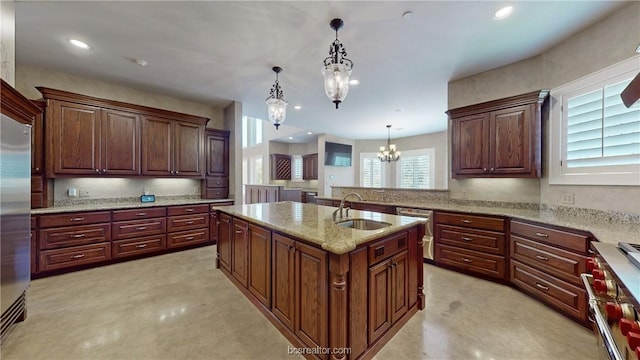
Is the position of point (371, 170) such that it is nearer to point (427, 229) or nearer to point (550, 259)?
point (427, 229)

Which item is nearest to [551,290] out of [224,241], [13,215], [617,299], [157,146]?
[617,299]

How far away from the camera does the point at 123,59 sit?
301 cm

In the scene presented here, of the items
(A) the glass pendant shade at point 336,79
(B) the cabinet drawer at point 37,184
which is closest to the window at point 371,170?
(A) the glass pendant shade at point 336,79

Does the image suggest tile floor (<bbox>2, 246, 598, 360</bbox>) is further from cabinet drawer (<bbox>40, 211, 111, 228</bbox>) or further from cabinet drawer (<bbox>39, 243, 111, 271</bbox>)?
cabinet drawer (<bbox>40, 211, 111, 228</bbox>)

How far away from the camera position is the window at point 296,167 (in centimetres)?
919

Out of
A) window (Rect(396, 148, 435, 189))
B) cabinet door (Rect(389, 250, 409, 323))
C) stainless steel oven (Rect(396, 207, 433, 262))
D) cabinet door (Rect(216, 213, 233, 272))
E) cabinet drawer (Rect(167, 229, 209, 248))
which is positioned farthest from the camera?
window (Rect(396, 148, 435, 189))

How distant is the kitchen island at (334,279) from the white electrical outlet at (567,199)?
70.0 inches

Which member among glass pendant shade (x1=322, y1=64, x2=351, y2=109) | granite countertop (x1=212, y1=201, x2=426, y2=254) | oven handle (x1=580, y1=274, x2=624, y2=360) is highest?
glass pendant shade (x1=322, y1=64, x2=351, y2=109)

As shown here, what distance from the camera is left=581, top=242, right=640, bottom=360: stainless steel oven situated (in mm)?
779

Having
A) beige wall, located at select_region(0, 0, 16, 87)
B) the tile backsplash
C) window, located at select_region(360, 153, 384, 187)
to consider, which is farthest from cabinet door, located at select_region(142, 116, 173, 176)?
window, located at select_region(360, 153, 384, 187)

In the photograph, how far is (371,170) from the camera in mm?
8758

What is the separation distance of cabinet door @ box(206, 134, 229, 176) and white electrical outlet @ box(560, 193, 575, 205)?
516 centimetres

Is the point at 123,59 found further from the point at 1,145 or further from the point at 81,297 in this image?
the point at 81,297

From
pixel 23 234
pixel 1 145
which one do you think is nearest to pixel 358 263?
pixel 1 145
